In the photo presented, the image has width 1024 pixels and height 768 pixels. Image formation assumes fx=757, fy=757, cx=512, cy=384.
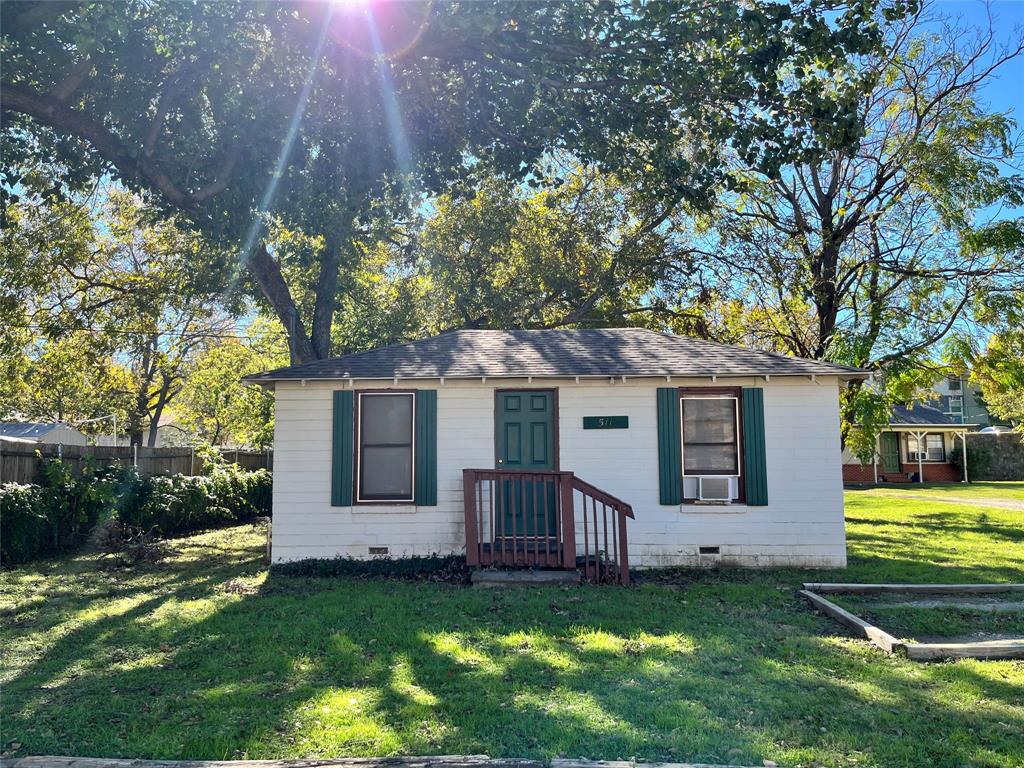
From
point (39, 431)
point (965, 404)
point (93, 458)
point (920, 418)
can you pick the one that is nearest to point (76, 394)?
point (39, 431)

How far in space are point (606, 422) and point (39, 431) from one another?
76.4 ft

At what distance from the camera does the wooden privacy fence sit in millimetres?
10281

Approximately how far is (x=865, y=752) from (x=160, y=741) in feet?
11.7

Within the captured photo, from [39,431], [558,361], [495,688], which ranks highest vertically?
[558,361]

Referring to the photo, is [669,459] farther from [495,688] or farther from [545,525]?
[495,688]

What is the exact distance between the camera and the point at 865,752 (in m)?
3.76

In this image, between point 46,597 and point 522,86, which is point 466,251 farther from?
point 46,597

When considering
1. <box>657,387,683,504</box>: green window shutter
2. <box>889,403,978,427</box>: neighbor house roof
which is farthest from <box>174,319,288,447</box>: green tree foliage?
<box>889,403,978,427</box>: neighbor house roof

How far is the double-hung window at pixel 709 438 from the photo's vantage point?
9734mm

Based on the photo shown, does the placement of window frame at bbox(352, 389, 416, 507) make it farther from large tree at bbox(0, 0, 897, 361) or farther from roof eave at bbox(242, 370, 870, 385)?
large tree at bbox(0, 0, 897, 361)

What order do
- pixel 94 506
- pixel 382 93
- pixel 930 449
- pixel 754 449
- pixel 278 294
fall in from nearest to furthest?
pixel 382 93 < pixel 754 449 < pixel 94 506 < pixel 278 294 < pixel 930 449

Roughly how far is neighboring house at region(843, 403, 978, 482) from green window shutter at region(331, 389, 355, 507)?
2619 centimetres

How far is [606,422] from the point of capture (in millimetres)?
9703

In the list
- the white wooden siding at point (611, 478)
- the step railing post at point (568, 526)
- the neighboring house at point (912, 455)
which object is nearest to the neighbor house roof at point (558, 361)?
the white wooden siding at point (611, 478)
